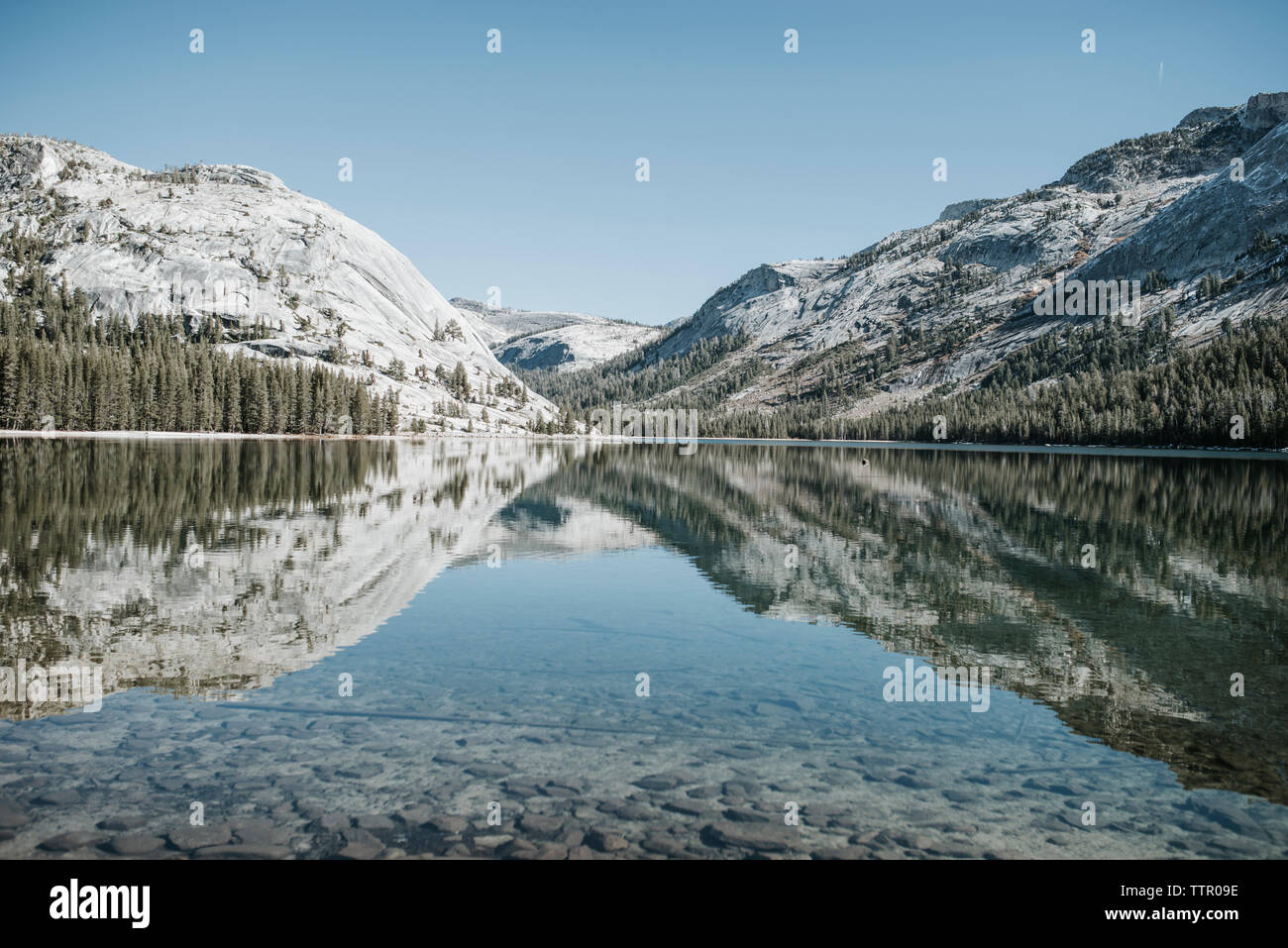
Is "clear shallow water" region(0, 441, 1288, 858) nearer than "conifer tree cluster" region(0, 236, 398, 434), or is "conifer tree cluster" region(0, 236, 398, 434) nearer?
"clear shallow water" region(0, 441, 1288, 858)

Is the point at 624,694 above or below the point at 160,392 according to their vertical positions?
below

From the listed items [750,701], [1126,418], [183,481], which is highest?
[1126,418]

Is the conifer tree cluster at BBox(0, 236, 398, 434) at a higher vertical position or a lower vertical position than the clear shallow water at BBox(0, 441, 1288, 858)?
higher

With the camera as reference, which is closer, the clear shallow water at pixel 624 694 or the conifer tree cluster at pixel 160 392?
the clear shallow water at pixel 624 694

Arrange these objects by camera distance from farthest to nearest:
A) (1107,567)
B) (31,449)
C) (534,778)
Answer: (31,449)
(1107,567)
(534,778)

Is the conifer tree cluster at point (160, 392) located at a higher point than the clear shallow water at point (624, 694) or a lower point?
higher

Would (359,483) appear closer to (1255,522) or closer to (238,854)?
(238,854)

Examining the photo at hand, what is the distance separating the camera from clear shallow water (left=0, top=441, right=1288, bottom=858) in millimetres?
10297

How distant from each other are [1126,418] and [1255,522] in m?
148

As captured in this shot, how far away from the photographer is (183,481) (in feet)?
171

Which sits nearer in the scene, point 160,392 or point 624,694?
point 624,694

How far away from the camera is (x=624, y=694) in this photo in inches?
616

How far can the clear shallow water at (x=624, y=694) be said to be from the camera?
10297 millimetres
